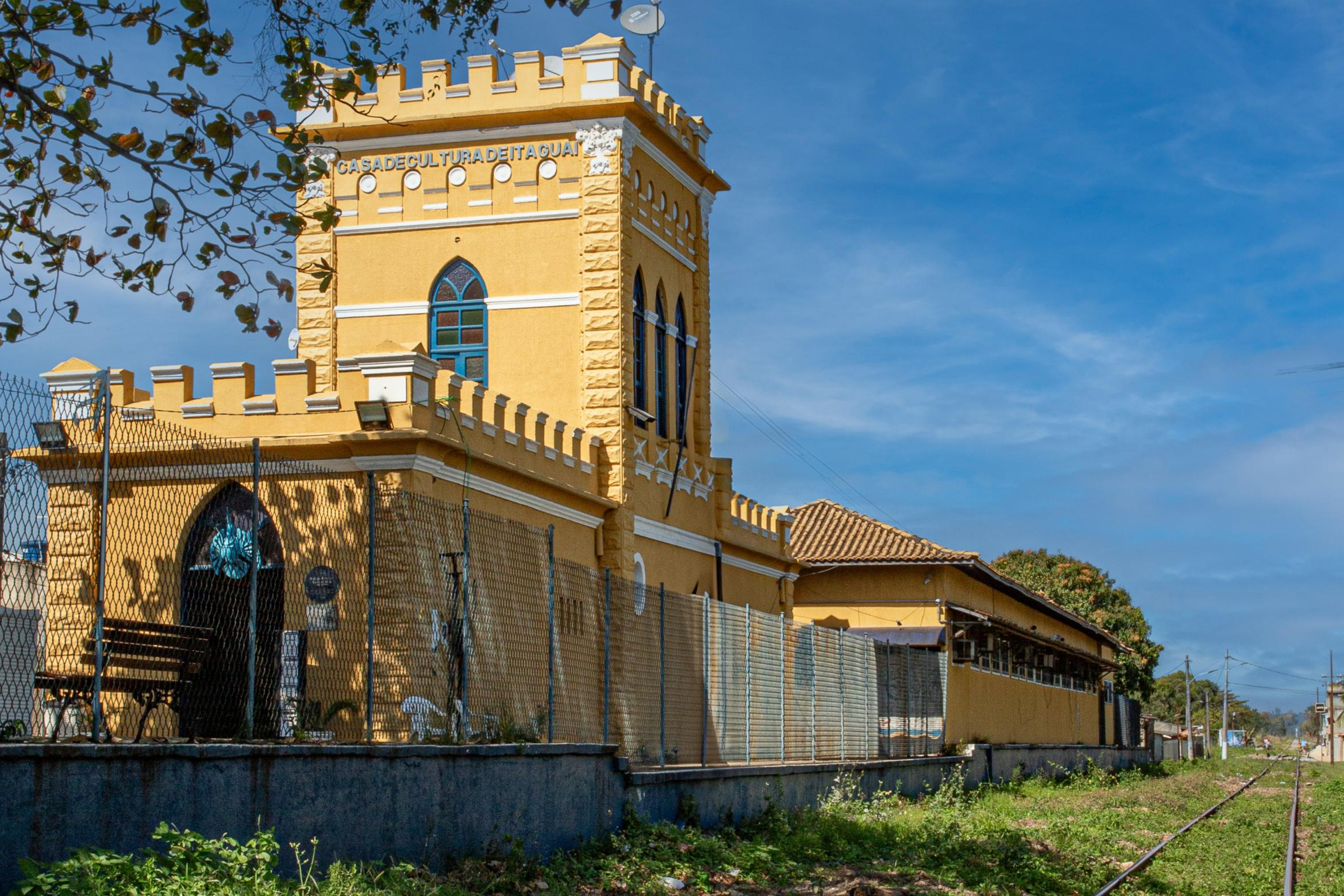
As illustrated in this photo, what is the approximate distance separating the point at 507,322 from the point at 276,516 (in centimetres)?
1140

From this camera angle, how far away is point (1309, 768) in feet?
220

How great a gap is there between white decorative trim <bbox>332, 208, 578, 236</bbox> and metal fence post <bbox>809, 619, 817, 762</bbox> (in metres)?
7.24

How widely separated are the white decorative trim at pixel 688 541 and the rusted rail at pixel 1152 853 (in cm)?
855

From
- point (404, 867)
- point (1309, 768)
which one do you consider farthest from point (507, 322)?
point (1309, 768)

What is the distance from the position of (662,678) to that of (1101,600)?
57986 mm

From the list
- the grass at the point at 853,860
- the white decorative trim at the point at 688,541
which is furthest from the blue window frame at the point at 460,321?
the grass at the point at 853,860

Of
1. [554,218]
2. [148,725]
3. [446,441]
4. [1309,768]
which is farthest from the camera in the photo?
[1309,768]

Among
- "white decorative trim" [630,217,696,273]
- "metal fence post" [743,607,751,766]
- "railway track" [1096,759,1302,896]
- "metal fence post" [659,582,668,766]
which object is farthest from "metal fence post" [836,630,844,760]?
"white decorative trim" [630,217,696,273]

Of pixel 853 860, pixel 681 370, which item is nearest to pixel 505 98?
pixel 681 370

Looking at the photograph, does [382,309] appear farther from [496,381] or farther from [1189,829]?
[1189,829]

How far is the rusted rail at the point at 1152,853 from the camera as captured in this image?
15.0 metres

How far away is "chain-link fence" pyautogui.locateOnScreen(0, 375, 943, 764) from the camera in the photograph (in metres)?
9.58

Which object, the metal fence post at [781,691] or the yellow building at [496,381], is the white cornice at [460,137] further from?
the metal fence post at [781,691]

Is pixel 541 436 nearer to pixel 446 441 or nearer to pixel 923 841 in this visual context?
pixel 446 441
